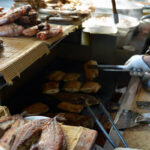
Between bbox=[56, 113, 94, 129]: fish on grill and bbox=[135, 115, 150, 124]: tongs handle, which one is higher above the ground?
bbox=[135, 115, 150, 124]: tongs handle

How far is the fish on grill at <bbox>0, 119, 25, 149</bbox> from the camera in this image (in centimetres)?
119

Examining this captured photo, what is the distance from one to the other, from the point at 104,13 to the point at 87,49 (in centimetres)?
93

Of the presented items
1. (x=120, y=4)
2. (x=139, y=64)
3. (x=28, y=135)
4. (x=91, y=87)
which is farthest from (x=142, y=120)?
(x=120, y=4)

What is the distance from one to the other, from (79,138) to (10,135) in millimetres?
444

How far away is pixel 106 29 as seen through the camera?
12.8 feet

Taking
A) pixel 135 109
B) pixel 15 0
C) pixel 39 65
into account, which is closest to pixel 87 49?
pixel 39 65

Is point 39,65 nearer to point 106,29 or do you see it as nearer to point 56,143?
point 106,29

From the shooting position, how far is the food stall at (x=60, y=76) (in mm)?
1303

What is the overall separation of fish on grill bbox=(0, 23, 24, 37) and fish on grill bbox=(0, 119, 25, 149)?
174 cm

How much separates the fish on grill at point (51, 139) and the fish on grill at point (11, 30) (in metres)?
1.84

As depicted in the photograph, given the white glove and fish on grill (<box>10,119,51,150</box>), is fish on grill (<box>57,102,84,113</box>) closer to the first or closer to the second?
the white glove

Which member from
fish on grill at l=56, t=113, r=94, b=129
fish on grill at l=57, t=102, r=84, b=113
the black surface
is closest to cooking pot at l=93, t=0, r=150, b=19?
the black surface

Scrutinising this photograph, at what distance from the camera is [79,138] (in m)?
1.28

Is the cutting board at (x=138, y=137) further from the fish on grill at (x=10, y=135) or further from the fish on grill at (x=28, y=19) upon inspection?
the fish on grill at (x=28, y=19)
